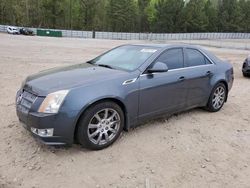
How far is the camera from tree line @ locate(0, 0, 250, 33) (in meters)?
73.2

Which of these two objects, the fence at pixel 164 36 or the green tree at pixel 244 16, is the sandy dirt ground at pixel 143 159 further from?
the green tree at pixel 244 16

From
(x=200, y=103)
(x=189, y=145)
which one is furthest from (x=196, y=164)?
(x=200, y=103)

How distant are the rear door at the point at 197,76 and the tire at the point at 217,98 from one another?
0.18 m

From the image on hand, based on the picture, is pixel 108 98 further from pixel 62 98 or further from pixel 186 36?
pixel 186 36

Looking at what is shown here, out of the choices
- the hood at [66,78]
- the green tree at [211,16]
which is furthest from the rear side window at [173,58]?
the green tree at [211,16]

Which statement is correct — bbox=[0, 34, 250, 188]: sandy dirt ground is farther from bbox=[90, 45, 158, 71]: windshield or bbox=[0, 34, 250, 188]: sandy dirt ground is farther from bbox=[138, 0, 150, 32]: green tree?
bbox=[138, 0, 150, 32]: green tree

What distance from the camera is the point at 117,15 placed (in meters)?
76.2

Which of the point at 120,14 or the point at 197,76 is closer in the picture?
the point at 197,76

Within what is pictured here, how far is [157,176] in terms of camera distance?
11.2 feet

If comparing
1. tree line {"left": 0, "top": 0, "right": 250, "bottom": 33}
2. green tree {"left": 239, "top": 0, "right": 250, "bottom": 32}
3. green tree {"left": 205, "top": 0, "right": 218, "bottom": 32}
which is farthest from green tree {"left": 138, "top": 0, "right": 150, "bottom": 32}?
green tree {"left": 239, "top": 0, "right": 250, "bottom": 32}

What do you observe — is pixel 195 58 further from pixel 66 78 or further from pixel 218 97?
pixel 66 78

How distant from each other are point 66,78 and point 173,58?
6.33 ft

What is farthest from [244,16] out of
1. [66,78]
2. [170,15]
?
[66,78]

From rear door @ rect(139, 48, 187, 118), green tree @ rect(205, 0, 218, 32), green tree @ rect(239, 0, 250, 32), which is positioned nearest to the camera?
rear door @ rect(139, 48, 187, 118)
